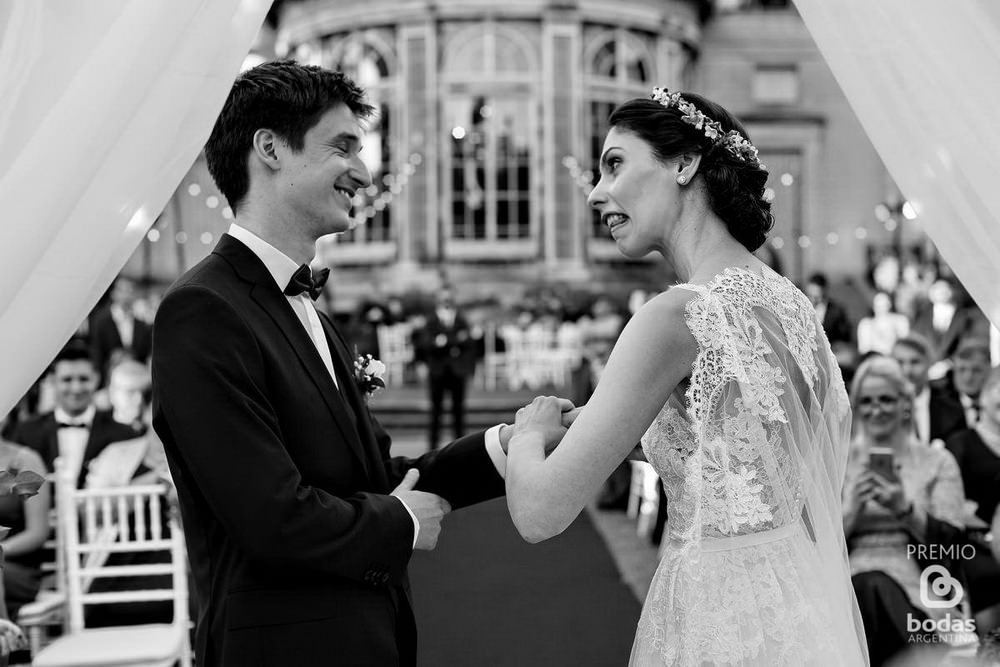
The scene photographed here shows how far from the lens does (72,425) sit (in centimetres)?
555

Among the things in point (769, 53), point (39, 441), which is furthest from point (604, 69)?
point (39, 441)

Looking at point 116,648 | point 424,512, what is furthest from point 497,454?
point 116,648

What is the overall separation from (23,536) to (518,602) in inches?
103

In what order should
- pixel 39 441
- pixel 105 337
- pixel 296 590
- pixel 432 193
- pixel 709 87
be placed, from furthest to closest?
pixel 709 87, pixel 432 193, pixel 105 337, pixel 39 441, pixel 296 590

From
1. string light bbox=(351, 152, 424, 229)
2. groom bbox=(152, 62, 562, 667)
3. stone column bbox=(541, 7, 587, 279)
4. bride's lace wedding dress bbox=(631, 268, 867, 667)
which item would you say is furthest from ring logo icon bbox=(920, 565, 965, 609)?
string light bbox=(351, 152, 424, 229)

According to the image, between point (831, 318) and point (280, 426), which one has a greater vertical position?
point (831, 318)

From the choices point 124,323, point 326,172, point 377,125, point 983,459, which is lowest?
point 983,459

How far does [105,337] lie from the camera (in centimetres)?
1005

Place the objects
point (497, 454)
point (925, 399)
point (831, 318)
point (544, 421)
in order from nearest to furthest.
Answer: point (544, 421)
point (497, 454)
point (925, 399)
point (831, 318)

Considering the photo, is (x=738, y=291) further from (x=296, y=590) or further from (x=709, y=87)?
(x=709, y=87)

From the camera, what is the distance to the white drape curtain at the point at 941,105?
2.12 meters

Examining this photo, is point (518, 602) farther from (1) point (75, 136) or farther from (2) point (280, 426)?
(1) point (75, 136)

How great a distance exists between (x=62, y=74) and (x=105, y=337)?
8.62 meters

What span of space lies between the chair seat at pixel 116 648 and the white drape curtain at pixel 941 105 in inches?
115
